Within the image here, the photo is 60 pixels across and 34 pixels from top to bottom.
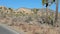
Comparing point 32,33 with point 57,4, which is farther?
point 57,4

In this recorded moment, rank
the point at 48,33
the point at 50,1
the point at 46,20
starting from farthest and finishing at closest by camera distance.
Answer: the point at 50,1 → the point at 46,20 → the point at 48,33

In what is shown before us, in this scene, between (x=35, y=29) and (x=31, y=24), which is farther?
(x=31, y=24)

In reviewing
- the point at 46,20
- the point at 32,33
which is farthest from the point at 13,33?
the point at 46,20

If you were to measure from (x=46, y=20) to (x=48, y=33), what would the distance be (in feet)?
59.3

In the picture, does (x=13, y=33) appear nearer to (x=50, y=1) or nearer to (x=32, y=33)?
(x=32, y=33)

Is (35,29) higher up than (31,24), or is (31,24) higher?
(35,29)

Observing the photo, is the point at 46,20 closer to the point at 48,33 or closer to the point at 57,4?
the point at 57,4

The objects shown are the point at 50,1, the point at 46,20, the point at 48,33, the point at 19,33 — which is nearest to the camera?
the point at 48,33

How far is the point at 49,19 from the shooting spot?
125ft

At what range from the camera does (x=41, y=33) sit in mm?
19453

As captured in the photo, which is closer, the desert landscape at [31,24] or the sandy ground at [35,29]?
the sandy ground at [35,29]

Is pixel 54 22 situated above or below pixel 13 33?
below

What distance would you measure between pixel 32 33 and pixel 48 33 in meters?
1.29

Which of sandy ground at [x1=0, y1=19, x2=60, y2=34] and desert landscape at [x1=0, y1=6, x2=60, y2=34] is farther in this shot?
desert landscape at [x1=0, y1=6, x2=60, y2=34]
